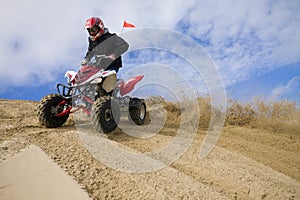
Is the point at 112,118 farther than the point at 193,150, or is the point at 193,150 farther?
the point at 112,118

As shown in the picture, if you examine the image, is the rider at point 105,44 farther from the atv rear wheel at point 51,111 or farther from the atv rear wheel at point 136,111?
the atv rear wheel at point 51,111

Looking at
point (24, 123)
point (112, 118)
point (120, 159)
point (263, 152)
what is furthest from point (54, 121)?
point (263, 152)

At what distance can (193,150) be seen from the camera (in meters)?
4.47

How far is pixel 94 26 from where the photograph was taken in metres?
5.73

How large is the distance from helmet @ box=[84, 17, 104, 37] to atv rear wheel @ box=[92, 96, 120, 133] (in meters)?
1.94

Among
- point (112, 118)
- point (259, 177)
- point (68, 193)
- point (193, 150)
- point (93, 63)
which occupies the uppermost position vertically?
point (93, 63)

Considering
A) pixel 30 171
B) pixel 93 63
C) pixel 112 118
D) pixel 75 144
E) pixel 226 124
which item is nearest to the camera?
pixel 30 171

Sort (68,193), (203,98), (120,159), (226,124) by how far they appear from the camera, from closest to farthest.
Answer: (68,193)
(120,159)
(226,124)
(203,98)

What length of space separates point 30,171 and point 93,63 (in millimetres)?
3229

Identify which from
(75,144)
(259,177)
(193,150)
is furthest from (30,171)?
(259,177)

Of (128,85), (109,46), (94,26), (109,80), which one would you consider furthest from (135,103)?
(94,26)

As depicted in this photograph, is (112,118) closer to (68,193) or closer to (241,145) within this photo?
(68,193)

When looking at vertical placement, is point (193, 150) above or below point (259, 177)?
above

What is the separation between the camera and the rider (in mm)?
5809
